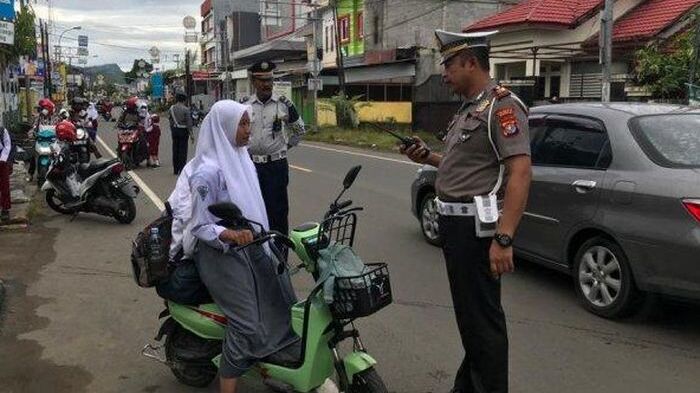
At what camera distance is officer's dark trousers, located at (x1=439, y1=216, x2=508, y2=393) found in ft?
10.9

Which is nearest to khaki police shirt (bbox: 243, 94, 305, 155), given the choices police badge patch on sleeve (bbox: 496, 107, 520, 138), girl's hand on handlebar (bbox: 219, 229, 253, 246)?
girl's hand on handlebar (bbox: 219, 229, 253, 246)

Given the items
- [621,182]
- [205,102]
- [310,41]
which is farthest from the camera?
[205,102]

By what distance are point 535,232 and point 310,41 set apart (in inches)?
1611

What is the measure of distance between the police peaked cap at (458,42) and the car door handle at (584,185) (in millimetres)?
2385

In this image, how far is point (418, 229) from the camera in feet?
28.5

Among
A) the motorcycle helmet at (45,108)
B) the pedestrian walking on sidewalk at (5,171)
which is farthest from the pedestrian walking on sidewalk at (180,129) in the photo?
the pedestrian walking on sidewalk at (5,171)

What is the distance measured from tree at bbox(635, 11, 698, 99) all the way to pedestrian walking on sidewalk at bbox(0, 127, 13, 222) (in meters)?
13.4

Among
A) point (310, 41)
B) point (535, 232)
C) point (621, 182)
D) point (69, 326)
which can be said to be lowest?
point (69, 326)

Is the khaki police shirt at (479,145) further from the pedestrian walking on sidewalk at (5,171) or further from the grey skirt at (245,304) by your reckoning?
the pedestrian walking on sidewalk at (5,171)

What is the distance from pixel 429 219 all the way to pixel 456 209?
4.40 meters

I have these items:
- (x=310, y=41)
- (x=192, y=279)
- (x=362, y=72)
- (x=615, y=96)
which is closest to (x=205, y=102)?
(x=310, y=41)

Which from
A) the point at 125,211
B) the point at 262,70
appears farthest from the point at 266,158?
the point at 125,211

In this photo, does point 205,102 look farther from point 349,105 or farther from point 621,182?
point 621,182

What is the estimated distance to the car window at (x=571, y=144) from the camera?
5430 millimetres
